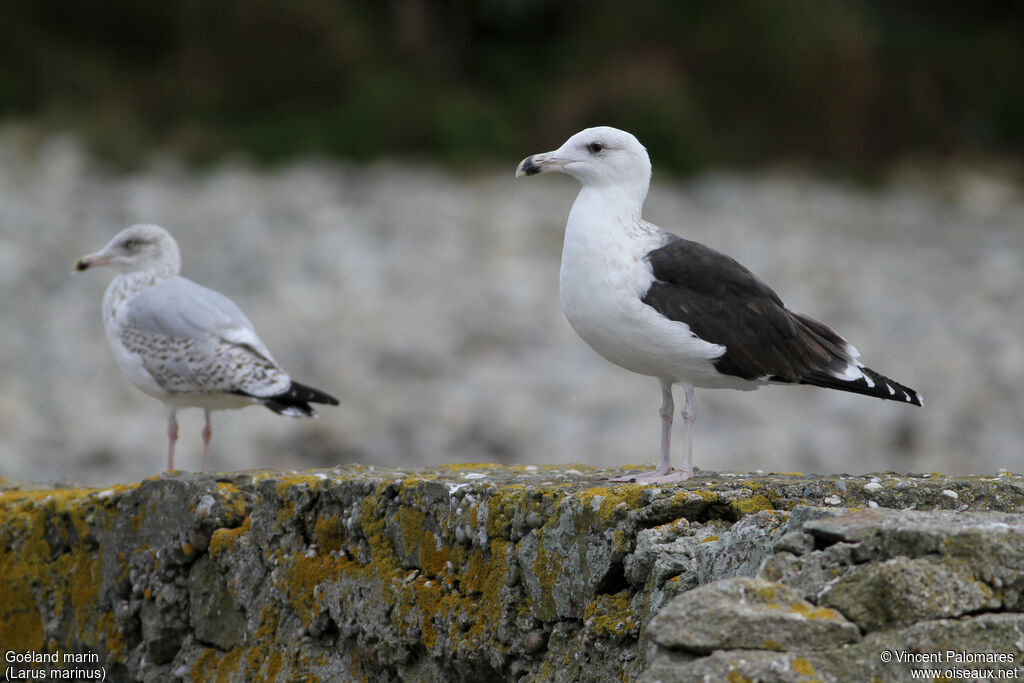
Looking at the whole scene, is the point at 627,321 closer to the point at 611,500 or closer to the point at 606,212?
the point at 606,212

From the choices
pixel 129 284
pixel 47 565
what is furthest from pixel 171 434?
pixel 47 565

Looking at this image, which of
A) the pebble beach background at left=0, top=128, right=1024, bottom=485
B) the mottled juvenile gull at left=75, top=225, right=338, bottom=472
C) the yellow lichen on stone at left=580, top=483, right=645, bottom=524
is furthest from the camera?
the pebble beach background at left=0, top=128, right=1024, bottom=485

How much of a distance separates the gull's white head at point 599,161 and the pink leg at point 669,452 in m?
0.69

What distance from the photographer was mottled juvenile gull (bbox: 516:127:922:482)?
3.87 meters

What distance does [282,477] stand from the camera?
4.07 m

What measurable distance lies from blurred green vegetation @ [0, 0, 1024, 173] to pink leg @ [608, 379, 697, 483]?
8.85 m

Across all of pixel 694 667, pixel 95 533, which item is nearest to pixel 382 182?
pixel 95 533

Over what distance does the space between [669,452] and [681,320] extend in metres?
0.40

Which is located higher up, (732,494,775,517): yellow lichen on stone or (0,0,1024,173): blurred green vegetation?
(0,0,1024,173): blurred green vegetation

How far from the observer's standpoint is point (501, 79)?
13508mm

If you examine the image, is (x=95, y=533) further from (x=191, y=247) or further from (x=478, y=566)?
(x=191, y=247)

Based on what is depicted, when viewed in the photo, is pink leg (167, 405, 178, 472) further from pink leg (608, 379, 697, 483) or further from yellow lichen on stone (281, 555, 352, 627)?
pink leg (608, 379, 697, 483)

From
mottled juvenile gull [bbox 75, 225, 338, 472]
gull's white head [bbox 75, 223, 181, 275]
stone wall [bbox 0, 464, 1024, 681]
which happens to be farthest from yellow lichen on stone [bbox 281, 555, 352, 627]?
gull's white head [bbox 75, 223, 181, 275]

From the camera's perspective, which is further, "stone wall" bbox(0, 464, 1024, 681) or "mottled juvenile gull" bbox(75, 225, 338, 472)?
"mottled juvenile gull" bbox(75, 225, 338, 472)
